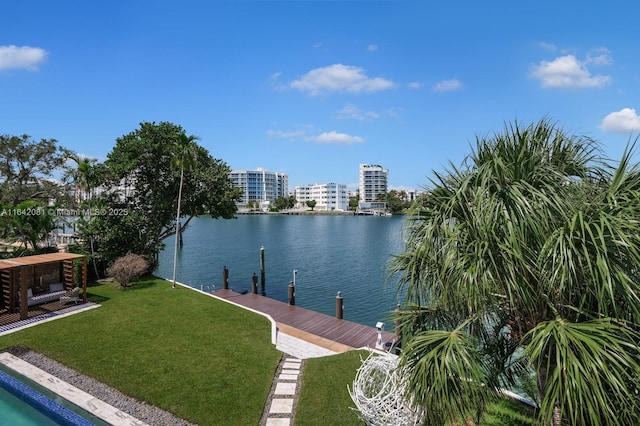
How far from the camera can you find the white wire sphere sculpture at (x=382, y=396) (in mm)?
6699

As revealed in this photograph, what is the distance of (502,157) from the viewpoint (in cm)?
502

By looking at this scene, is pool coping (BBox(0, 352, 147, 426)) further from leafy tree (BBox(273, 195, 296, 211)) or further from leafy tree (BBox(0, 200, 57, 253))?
leafy tree (BBox(273, 195, 296, 211))

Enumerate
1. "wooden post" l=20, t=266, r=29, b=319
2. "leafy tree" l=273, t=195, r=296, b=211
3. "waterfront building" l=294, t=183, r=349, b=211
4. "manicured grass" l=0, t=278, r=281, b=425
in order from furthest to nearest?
"waterfront building" l=294, t=183, r=349, b=211 → "leafy tree" l=273, t=195, r=296, b=211 → "wooden post" l=20, t=266, r=29, b=319 → "manicured grass" l=0, t=278, r=281, b=425

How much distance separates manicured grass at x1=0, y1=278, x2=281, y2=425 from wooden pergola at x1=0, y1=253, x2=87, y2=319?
1.43 meters

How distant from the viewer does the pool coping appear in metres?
7.95

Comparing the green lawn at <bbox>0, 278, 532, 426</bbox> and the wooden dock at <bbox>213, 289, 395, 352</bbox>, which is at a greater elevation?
the green lawn at <bbox>0, 278, 532, 426</bbox>

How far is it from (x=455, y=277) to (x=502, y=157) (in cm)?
195

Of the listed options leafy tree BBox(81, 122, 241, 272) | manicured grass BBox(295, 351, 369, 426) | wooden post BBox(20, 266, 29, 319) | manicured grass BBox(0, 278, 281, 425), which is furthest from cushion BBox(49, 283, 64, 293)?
manicured grass BBox(295, 351, 369, 426)

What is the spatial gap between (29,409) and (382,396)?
853 centimetres

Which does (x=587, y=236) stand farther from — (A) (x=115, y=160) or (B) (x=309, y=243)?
(B) (x=309, y=243)

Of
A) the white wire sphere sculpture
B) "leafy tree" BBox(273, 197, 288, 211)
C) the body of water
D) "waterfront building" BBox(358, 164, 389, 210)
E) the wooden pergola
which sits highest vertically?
"waterfront building" BBox(358, 164, 389, 210)

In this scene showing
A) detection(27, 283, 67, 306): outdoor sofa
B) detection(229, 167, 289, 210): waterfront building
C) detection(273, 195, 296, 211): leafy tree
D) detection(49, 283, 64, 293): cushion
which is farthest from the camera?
detection(229, 167, 289, 210): waterfront building

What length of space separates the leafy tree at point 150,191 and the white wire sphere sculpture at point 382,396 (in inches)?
648

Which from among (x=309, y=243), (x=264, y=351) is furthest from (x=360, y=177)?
(x=264, y=351)
